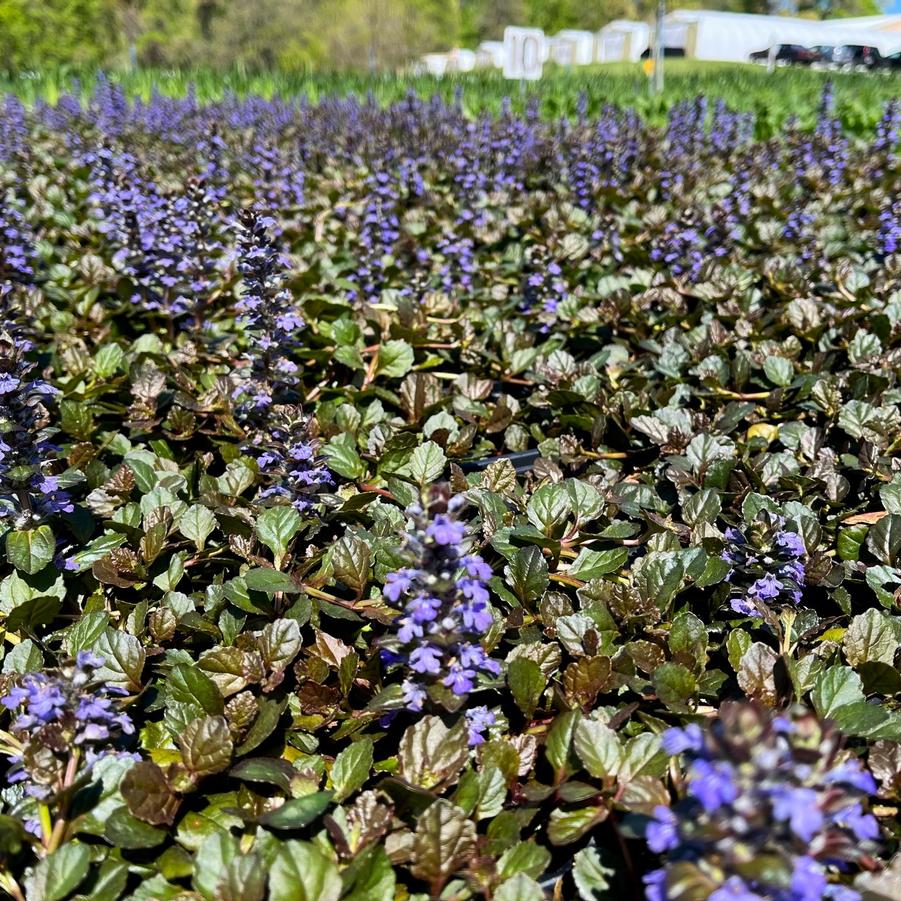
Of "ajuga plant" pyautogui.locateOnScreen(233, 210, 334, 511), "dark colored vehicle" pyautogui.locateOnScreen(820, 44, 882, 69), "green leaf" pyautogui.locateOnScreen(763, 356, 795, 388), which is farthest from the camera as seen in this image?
"dark colored vehicle" pyautogui.locateOnScreen(820, 44, 882, 69)

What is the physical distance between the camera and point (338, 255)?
449 cm

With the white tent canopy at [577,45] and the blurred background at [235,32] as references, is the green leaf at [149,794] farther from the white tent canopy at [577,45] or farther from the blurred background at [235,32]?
the white tent canopy at [577,45]

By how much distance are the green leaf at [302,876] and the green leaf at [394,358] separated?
207 cm

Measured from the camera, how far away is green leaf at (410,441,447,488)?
233 centimetres

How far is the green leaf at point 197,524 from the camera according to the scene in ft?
7.04

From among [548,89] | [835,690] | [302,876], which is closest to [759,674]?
[835,690]

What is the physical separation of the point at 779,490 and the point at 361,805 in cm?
155

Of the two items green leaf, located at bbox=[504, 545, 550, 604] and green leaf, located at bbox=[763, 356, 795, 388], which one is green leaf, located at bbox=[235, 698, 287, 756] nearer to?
green leaf, located at bbox=[504, 545, 550, 604]

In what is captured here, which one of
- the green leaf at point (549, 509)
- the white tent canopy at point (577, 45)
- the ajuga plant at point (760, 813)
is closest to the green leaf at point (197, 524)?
the green leaf at point (549, 509)

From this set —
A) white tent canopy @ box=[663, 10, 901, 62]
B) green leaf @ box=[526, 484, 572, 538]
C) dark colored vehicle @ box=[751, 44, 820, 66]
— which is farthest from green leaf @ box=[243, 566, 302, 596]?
white tent canopy @ box=[663, 10, 901, 62]

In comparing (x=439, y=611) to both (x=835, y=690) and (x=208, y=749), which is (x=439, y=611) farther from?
(x=835, y=690)

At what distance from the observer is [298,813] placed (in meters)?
1.34

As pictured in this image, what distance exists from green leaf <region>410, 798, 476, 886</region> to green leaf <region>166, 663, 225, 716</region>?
0.53 m

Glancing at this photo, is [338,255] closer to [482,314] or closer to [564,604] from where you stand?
[482,314]
